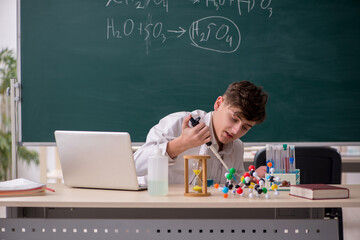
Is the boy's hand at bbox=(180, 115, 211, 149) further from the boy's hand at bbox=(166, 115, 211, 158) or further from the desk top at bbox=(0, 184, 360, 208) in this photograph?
A: the desk top at bbox=(0, 184, 360, 208)

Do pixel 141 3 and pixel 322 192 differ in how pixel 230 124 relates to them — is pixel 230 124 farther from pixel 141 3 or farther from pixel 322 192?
pixel 141 3

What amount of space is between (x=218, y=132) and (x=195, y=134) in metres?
0.29

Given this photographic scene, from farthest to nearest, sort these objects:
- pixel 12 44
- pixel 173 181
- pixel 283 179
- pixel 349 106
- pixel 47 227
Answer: pixel 12 44 → pixel 349 106 → pixel 173 181 → pixel 283 179 → pixel 47 227

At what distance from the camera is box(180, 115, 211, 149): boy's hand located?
1.77 m

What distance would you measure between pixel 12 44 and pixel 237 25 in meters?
4.70

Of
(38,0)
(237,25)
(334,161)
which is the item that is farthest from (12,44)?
(334,161)

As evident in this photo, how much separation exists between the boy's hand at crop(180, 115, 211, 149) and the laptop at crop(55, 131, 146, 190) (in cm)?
25

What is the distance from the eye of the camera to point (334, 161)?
7.45ft

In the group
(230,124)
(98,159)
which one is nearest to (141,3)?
(230,124)

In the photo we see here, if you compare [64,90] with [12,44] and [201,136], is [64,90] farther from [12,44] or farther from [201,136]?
[12,44]

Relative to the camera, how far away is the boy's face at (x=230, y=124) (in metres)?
1.92

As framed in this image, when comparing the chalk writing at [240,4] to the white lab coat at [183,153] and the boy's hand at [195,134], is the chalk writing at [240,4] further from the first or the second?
the boy's hand at [195,134]

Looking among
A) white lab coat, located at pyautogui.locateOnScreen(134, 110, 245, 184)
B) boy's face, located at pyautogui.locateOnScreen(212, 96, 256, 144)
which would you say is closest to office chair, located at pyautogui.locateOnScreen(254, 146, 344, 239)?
white lab coat, located at pyautogui.locateOnScreen(134, 110, 245, 184)

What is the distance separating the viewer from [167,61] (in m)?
3.14
